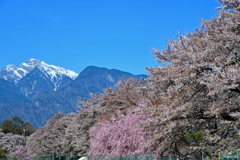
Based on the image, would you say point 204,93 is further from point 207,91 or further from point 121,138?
point 121,138

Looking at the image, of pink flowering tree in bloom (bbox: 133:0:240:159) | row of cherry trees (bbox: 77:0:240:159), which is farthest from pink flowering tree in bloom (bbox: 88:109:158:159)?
pink flowering tree in bloom (bbox: 133:0:240:159)

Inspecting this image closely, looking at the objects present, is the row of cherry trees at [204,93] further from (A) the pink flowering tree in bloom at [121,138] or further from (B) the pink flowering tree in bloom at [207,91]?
(A) the pink flowering tree in bloom at [121,138]

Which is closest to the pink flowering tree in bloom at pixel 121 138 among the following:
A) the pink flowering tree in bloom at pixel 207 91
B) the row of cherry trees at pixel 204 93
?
the row of cherry trees at pixel 204 93

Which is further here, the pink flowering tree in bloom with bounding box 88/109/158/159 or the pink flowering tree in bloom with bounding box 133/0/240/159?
the pink flowering tree in bloom with bounding box 88/109/158/159

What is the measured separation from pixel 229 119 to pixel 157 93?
4231mm

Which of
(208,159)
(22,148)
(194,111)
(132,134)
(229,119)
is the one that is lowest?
(208,159)

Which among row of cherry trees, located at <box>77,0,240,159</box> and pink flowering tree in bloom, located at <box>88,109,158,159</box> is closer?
row of cherry trees, located at <box>77,0,240,159</box>

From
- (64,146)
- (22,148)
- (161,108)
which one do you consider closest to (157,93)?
(161,108)

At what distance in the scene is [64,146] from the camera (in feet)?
121

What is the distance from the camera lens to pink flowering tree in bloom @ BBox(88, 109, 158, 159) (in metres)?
16.2

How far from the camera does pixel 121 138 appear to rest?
18188 mm

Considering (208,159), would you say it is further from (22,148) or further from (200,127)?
(22,148)

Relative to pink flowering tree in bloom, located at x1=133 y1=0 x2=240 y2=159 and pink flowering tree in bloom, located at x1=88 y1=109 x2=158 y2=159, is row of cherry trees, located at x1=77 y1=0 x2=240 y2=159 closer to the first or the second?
pink flowering tree in bloom, located at x1=133 y1=0 x2=240 y2=159

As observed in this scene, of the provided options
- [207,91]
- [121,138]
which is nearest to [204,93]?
[207,91]
